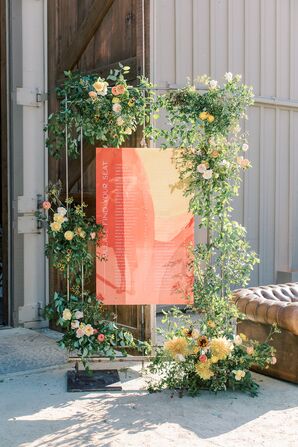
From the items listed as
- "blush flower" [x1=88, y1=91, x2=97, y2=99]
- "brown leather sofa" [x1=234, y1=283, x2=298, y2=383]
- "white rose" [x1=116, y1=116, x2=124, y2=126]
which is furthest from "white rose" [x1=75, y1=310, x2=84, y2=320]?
"blush flower" [x1=88, y1=91, x2=97, y2=99]

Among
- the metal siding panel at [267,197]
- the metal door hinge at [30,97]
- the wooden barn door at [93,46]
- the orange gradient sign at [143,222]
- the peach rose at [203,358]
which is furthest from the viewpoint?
the metal siding panel at [267,197]

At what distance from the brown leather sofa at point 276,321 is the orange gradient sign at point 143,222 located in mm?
583

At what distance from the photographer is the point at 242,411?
4.55 m

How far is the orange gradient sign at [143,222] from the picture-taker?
5281mm

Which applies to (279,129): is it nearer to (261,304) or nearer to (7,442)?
(261,304)

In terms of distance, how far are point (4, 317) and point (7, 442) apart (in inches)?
131

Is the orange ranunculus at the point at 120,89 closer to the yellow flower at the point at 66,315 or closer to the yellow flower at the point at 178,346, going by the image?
the yellow flower at the point at 66,315

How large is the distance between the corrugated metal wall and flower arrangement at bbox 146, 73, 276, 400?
307cm

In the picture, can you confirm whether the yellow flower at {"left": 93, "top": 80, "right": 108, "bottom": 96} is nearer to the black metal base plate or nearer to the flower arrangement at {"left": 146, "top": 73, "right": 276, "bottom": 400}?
the flower arrangement at {"left": 146, "top": 73, "right": 276, "bottom": 400}

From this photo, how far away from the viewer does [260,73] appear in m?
9.18

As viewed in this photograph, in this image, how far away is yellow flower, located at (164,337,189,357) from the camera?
4902mm

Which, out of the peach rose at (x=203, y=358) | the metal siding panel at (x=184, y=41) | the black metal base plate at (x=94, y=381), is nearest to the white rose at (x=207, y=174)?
the peach rose at (x=203, y=358)

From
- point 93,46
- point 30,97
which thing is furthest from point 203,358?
point 30,97

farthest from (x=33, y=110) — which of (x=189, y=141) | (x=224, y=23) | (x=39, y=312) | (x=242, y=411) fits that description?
(x=242, y=411)
